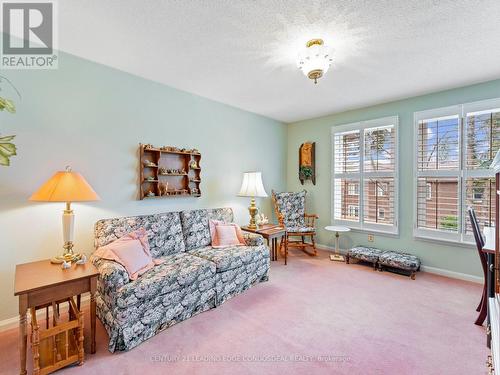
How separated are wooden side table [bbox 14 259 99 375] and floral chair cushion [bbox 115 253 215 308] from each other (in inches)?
10.6

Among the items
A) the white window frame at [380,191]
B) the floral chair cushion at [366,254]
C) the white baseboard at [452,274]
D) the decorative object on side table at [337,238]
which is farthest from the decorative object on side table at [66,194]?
the white baseboard at [452,274]

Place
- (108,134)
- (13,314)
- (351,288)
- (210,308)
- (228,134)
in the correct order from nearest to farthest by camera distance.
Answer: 1. (13,314)
2. (210,308)
3. (108,134)
4. (351,288)
5. (228,134)

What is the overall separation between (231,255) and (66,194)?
5.63ft

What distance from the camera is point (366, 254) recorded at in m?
3.86

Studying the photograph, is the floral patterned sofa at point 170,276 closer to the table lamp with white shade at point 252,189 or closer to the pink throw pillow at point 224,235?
the pink throw pillow at point 224,235

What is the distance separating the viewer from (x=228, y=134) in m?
4.18

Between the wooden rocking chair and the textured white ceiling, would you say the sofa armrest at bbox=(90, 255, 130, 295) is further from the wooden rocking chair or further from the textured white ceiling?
the wooden rocking chair

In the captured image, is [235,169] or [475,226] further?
[235,169]

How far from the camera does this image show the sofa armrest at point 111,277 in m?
1.99

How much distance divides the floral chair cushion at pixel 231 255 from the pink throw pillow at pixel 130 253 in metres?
0.59

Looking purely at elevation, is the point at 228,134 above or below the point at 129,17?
below

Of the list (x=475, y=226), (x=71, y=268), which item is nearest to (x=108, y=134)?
(x=71, y=268)

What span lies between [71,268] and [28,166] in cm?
109

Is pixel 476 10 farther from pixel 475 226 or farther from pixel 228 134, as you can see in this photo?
pixel 228 134
